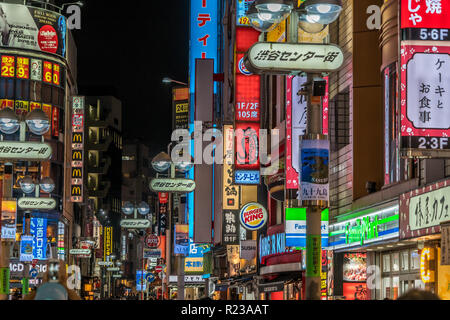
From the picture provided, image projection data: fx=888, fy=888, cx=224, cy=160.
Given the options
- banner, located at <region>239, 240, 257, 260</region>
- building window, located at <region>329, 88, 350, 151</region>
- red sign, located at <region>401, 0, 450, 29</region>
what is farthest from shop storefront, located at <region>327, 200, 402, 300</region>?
banner, located at <region>239, 240, 257, 260</region>

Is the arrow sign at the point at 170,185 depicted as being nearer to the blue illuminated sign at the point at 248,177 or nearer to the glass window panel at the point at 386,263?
the blue illuminated sign at the point at 248,177

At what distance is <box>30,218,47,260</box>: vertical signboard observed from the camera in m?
76.1

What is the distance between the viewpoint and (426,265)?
21516 mm

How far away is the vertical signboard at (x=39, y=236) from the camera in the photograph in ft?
250

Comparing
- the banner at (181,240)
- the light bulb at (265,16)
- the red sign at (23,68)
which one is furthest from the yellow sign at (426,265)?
the red sign at (23,68)

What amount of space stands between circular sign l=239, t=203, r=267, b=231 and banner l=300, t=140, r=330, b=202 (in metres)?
24.4

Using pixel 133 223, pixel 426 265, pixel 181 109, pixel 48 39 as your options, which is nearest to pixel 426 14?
pixel 426 265

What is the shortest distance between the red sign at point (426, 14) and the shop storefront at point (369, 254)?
6.24 metres

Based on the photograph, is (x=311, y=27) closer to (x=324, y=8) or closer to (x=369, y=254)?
(x=324, y=8)

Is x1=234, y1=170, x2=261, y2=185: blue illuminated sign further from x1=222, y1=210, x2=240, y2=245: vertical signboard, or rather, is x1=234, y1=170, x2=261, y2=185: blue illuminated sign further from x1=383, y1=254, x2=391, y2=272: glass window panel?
x1=383, y1=254, x2=391, y2=272: glass window panel

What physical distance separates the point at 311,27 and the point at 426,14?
446cm

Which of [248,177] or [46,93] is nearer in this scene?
[248,177]
